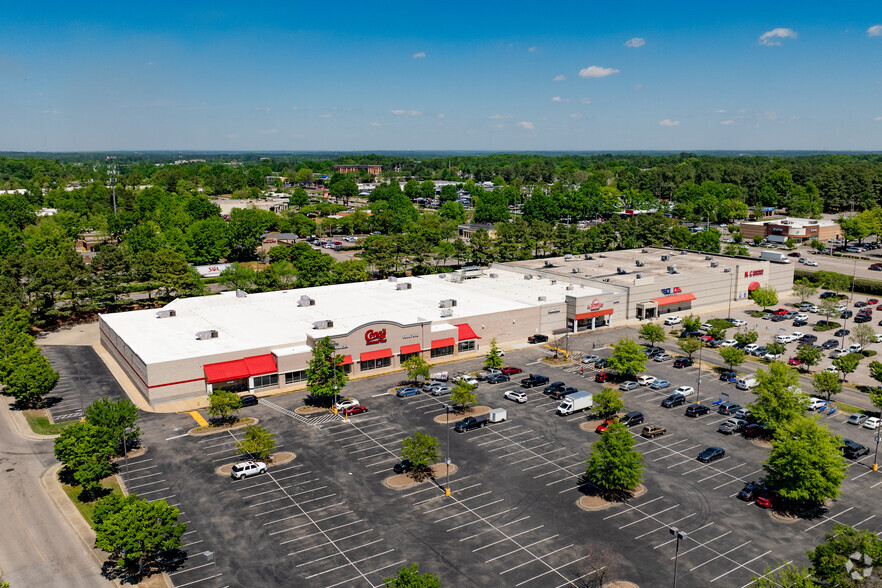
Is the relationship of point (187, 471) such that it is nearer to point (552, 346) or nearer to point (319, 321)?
point (319, 321)

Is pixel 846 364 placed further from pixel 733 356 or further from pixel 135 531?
pixel 135 531

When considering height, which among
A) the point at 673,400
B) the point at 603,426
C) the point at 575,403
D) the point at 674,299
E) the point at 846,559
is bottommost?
the point at 603,426

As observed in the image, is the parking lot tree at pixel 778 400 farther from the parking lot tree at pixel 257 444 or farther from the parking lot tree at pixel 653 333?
the parking lot tree at pixel 257 444

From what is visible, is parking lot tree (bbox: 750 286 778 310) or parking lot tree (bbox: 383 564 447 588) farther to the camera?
parking lot tree (bbox: 750 286 778 310)

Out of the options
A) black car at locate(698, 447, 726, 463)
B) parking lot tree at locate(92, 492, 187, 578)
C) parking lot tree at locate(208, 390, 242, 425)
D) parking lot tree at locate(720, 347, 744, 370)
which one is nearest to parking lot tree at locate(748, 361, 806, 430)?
black car at locate(698, 447, 726, 463)

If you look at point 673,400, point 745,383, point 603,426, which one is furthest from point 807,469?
point 745,383

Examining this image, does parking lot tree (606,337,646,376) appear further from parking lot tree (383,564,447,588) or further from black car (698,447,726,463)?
parking lot tree (383,564,447,588)

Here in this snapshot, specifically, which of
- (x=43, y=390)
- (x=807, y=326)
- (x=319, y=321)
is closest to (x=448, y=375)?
(x=319, y=321)
